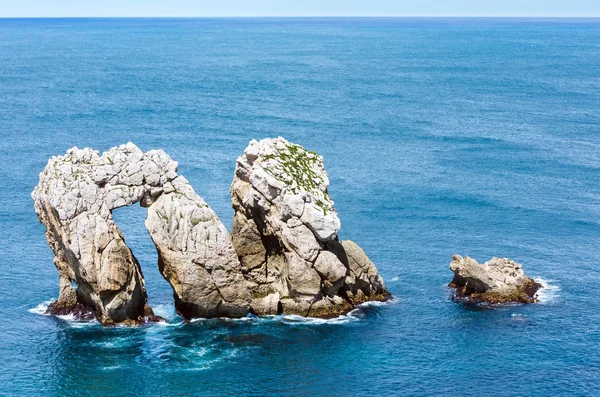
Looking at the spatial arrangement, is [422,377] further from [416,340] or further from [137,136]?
[137,136]

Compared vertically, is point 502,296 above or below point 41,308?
above

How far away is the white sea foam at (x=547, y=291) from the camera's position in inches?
3588

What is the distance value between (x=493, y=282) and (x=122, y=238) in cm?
3990

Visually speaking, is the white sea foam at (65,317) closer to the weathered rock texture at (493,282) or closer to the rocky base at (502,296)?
the rocky base at (502,296)

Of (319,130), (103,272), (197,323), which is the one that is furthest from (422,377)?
(319,130)

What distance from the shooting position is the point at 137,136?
171 m

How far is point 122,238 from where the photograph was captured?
84125mm

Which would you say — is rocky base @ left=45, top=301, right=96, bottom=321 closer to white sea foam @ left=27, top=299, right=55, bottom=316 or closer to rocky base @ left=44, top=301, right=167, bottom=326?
rocky base @ left=44, top=301, right=167, bottom=326

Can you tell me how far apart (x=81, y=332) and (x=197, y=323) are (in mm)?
11445

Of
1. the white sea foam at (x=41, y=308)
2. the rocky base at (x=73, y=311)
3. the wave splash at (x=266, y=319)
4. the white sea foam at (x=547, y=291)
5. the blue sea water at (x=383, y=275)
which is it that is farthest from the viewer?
the white sea foam at (x=547, y=291)

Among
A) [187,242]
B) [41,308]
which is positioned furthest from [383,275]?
[41,308]

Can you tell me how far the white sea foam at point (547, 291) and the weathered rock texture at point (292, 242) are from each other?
16.9 meters

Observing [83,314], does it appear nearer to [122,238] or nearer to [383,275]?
[122,238]

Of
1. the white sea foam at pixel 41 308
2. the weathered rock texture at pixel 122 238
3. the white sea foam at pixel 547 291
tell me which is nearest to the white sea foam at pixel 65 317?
the white sea foam at pixel 41 308
